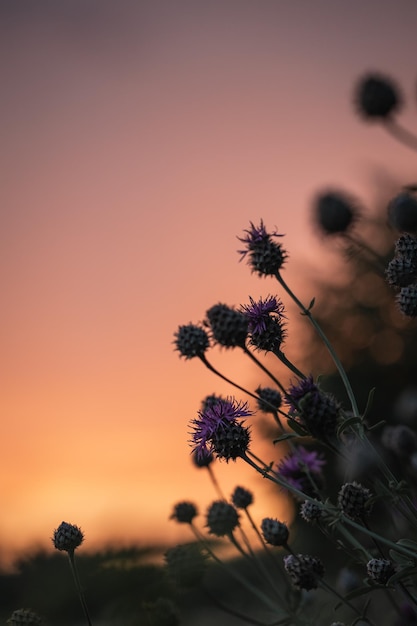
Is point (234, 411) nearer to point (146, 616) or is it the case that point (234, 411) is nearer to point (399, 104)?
point (146, 616)

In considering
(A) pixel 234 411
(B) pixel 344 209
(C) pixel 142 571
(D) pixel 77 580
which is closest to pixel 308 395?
(A) pixel 234 411

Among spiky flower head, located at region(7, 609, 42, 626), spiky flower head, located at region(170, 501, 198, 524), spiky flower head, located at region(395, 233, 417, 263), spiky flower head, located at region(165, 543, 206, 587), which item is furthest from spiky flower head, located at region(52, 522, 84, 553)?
spiky flower head, located at region(395, 233, 417, 263)

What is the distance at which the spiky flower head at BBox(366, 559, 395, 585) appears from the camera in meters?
2.66

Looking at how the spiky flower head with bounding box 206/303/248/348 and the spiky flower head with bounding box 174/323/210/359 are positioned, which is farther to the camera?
the spiky flower head with bounding box 174/323/210/359

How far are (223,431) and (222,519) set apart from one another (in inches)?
49.5

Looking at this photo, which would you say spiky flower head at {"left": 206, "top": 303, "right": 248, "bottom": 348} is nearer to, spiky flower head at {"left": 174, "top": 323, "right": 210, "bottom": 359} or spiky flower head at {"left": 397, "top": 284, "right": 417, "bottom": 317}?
spiky flower head at {"left": 174, "top": 323, "right": 210, "bottom": 359}

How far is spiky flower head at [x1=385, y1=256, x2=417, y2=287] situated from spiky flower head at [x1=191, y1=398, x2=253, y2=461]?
779 millimetres

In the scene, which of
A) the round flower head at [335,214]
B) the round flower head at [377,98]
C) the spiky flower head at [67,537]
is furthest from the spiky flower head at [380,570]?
the round flower head at [377,98]

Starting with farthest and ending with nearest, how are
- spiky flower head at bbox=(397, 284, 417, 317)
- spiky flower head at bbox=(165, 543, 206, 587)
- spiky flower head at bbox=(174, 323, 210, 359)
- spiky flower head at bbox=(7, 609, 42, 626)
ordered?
spiky flower head at bbox=(174, 323, 210, 359) → spiky flower head at bbox=(397, 284, 417, 317) → spiky flower head at bbox=(7, 609, 42, 626) → spiky flower head at bbox=(165, 543, 206, 587)

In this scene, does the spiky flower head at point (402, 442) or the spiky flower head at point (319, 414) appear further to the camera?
the spiky flower head at point (402, 442)

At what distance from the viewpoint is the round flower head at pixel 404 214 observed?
12.9 ft

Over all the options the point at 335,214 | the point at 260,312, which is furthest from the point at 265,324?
the point at 335,214

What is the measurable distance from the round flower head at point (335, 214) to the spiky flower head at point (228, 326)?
1747 mm

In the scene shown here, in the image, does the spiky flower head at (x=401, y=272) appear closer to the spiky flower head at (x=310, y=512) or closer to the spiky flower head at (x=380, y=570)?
the spiky flower head at (x=310, y=512)
